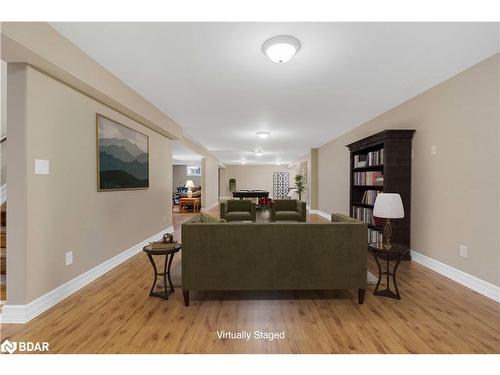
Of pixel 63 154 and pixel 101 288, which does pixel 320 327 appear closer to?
pixel 101 288

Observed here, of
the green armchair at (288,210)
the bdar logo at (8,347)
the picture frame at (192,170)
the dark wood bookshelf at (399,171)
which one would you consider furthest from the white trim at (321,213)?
the picture frame at (192,170)

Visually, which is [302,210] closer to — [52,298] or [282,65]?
[282,65]

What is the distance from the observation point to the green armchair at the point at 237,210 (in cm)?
534

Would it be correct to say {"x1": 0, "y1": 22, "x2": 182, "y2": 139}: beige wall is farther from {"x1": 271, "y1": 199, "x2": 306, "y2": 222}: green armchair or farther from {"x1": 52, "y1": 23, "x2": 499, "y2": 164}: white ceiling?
{"x1": 271, "y1": 199, "x2": 306, "y2": 222}: green armchair

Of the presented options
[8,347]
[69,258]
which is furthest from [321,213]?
[8,347]

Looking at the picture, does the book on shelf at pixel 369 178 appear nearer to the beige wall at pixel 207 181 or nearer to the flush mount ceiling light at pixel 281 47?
the flush mount ceiling light at pixel 281 47

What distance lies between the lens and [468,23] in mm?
1958

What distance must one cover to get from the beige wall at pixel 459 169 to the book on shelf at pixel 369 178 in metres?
0.50

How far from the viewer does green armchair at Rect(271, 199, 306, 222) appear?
5.36 metres

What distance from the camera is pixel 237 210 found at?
19.4ft

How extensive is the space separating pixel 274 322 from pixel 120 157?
9.65ft
